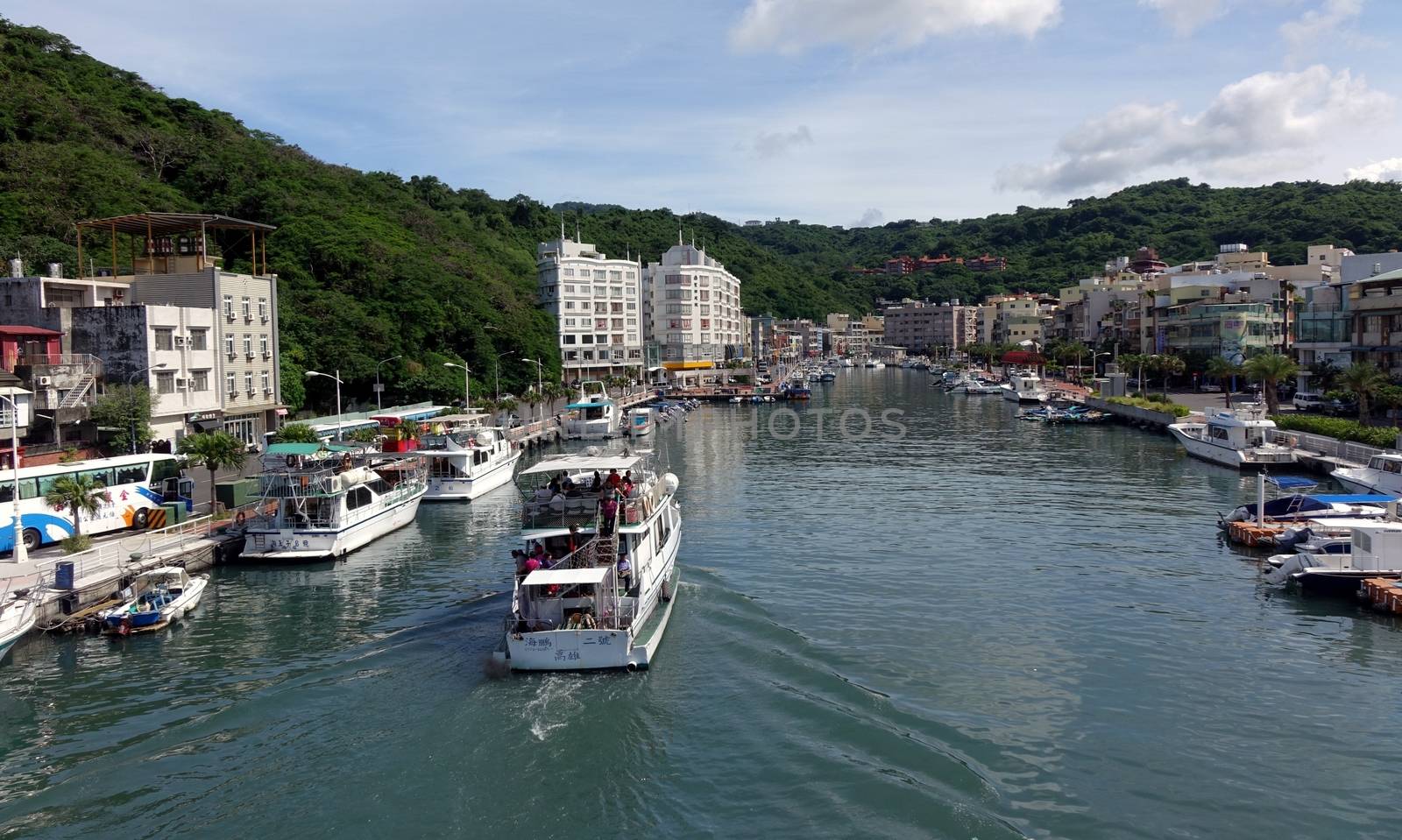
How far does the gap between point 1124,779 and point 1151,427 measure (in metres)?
64.8

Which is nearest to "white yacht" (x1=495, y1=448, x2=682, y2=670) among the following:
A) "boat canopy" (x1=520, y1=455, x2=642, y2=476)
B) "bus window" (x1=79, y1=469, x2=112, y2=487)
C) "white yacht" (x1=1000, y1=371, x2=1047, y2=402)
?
"boat canopy" (x1=520, y1=455, x2=642, y2=476)

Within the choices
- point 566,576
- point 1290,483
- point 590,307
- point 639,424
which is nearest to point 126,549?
point 566,576

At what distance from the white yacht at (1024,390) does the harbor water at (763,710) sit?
75.2 m

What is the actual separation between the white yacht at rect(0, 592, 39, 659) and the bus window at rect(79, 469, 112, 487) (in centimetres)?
877

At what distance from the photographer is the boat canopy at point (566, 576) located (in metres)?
21.4

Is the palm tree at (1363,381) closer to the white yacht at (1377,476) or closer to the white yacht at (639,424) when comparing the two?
the white yacht at (1377,476)

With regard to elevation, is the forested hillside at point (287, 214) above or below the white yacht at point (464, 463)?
above

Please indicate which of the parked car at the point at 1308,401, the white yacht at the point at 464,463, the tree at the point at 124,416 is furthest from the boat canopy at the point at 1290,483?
the tree at the point at 124,416

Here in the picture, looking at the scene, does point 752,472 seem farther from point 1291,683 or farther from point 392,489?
point 1291,683

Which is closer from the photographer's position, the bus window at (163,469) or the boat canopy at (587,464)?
the boat canopy at (587,464)

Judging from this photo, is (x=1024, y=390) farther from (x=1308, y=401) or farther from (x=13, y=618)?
(x=13, y=618)

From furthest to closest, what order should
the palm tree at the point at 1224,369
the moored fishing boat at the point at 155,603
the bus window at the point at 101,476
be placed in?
the palm tree at the point at 1224,369
the bus window at the point at 101,476
the moored fishing boat at the point at 155,603

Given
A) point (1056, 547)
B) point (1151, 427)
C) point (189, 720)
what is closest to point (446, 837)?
point (189, 720)

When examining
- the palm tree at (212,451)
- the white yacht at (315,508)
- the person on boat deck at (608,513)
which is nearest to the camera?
the person on boat deck at (608,513)
